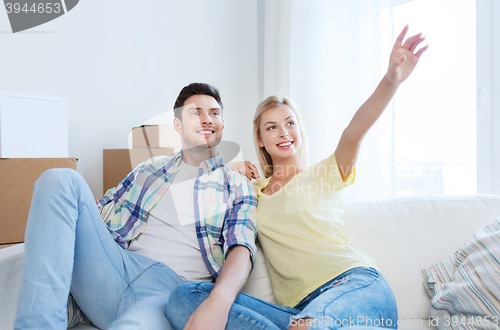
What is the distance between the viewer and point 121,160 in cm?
211

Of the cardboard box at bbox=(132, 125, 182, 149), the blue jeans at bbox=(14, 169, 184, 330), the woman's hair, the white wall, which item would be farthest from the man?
the white wall

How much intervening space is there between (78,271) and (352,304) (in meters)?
0.74

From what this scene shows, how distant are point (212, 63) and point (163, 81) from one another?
19.3 inches

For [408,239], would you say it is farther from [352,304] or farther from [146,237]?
[146,237]

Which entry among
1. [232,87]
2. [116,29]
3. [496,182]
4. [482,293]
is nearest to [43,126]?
[116,29]

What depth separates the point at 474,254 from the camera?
1.01 metres

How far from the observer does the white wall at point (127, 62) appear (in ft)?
6.80

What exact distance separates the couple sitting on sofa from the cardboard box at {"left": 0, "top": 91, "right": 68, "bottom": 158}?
0.60m

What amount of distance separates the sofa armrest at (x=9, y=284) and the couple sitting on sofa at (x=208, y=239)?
0.19m

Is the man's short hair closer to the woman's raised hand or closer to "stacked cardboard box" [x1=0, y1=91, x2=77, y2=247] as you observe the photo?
"stacked cardboard box" [x1=0, y1=91, x2=77, y2=247]

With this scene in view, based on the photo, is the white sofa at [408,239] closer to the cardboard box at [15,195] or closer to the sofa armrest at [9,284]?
the sofa armrest at [9,284]

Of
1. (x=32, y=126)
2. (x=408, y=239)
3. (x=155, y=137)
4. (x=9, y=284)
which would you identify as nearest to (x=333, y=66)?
(x=155, y=137)

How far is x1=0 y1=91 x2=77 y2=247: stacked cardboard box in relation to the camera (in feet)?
5.16

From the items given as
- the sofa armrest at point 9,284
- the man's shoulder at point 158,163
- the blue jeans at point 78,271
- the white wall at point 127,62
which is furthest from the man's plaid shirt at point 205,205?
the white wall at point 127,62
